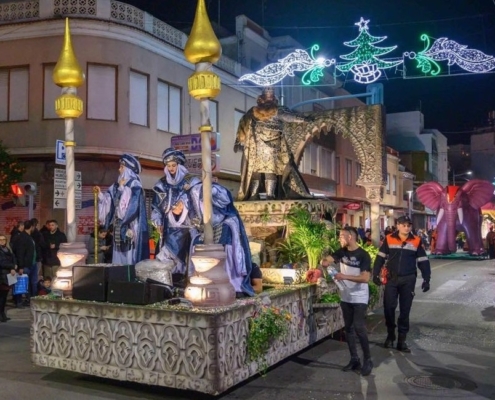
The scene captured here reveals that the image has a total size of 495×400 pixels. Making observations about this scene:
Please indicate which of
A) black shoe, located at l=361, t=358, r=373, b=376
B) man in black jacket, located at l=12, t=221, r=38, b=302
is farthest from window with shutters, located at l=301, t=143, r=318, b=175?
black shoe, located at l=361, t=358, r=373, b=376

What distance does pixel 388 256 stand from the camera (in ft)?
25.9

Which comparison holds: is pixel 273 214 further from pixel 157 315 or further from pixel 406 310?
pixel 157 315

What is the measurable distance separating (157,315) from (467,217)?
2253 centimetres

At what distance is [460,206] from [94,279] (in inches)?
865

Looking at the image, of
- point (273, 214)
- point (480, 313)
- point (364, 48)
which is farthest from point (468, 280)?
point (273, 214)

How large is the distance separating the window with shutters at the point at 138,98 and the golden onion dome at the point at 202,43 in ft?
39.6

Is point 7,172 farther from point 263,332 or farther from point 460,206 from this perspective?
point 460,206

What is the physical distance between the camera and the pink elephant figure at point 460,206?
24812mm

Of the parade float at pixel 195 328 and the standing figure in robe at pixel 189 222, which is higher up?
the standing figure in robe at pixel 189 222

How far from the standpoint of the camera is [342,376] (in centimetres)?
649

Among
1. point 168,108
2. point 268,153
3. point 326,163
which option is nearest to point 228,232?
point 268,153

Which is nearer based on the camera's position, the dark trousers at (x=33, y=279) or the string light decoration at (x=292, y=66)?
the dark trousers at (x=33, y=279)

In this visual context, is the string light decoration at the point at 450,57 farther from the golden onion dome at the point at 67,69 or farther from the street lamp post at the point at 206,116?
the golden onion dome at the point at 67,69

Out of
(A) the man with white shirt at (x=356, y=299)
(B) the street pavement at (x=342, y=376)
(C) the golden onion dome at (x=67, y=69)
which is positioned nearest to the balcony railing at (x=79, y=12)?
(C) the golden onion dome at (x=67, y=69)
